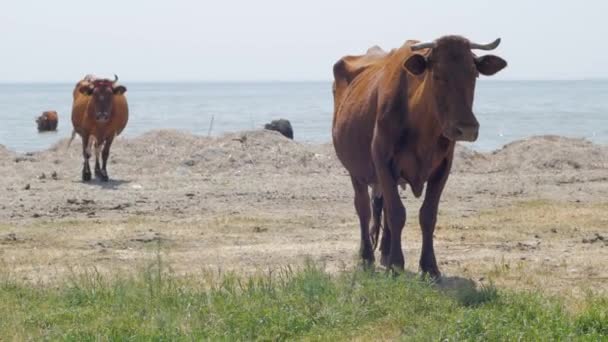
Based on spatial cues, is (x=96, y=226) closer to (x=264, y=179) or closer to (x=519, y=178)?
(x=264, y=179)

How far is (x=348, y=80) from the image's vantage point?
13.5 metres

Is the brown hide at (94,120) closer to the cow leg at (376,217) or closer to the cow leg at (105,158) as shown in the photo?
the cow leg at (105,158)

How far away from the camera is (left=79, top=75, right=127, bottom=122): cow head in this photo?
22.3 metres

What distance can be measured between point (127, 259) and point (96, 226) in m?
2.75

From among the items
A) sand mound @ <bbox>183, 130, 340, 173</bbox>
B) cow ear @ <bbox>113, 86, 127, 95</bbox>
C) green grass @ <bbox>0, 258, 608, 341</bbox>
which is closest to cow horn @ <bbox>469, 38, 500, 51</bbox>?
green grass @ <bbox>0, 258, 608, 341</bbox>

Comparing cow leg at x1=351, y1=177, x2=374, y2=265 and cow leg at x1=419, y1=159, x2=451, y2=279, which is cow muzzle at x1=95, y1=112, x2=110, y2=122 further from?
cow leg at x1=419, y1=159, x2=451, y2=279

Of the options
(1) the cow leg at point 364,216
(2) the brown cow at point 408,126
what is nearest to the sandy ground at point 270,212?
(1) the cow leg at point 364,216

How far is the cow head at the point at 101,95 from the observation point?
22.3 m

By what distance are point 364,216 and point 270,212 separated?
4.10 m

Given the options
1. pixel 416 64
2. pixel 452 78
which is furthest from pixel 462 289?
pixel 416 64

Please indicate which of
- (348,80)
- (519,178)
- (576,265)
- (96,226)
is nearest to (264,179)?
(519,178)

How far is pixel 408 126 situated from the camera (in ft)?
35.4

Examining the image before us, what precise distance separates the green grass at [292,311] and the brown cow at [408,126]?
3.53ft

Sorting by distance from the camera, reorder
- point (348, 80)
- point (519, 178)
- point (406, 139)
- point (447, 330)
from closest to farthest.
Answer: point (447, 330) < point (406, 139) < point (348, 80) < point (519, 178)
